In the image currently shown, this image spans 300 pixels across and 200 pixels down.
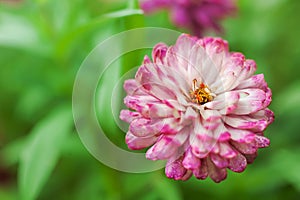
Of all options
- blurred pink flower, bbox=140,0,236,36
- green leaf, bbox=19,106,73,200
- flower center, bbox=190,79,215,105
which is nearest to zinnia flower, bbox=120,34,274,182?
flower center, bbox=190,79,215,105

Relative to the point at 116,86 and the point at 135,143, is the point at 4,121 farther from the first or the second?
the point at 135,143

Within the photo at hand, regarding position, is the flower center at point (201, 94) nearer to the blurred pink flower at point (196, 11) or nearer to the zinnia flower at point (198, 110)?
the zinnia flower at point (198, 110)

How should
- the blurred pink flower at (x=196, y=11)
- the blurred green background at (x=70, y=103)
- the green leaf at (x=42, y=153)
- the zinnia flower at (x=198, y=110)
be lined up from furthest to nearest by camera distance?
the blurred pink flower at (x=196, y=11) < the blurred green background at (x=70, y=103) < the green leaf at (x=42, y=153) < the zinnia flower at (x=198, y=110)

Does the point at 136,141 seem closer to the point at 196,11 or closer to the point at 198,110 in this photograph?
the point at 198,110

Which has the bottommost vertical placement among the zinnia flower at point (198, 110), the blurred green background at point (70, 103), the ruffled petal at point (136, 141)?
the blurred green background at point (70, 103)

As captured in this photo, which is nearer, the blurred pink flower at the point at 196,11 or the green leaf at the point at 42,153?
the green leaf at the point at 42,153

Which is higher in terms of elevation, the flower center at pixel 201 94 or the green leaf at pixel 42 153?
the flower center at pixel 201 94

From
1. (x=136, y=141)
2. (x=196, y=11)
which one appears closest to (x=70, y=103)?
(x=196, y=11)

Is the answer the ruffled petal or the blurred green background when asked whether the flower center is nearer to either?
the ruffled petal

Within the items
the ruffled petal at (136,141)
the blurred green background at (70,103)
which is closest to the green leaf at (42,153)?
the blurred green background at (70,103)
